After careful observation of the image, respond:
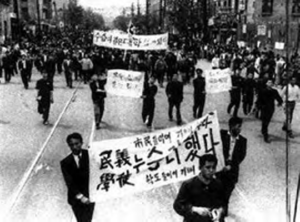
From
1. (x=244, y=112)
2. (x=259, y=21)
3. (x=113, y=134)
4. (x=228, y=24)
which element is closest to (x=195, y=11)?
(x=228, y=24)

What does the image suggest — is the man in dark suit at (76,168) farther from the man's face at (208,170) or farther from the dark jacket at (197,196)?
the man's face at (208,170)

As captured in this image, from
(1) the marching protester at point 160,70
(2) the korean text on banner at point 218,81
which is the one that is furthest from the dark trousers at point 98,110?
(1) the marching protester at point 160,70

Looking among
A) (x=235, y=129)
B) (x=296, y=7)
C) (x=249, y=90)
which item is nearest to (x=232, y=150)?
Answer: (x=235, y=129)

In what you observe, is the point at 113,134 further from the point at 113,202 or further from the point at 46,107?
the point at 113,202

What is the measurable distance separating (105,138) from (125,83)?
2.79 meters

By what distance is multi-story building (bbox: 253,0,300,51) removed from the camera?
40.9m

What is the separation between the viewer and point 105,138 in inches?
518

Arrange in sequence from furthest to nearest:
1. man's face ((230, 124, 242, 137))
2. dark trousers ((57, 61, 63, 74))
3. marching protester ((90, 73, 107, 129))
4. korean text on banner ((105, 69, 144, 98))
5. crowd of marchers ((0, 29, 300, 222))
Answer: dark trousers ((57, 61, 63, 74)) < korean text on banner ((105, 69, 144, 98)) < marching protester ((90, 73, 107, 129)) < man's face ((230, 124, 242, 137)) < crowd of marchers ((0, 29, 300, 222))

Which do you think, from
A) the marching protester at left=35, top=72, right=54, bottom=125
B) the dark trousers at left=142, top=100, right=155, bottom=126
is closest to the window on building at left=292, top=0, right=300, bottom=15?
the dark trousers at left=142, top=100, right=155, bottom=126

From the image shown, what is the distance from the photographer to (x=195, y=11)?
2254 inches

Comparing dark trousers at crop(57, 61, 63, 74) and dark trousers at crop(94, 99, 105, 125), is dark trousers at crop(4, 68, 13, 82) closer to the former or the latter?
dark trousers at crop(57, 61, 63, 74)

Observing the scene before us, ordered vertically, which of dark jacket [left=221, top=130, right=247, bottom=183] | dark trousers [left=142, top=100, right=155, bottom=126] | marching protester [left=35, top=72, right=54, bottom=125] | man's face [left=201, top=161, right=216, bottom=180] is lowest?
dark trousers [left=142, top=100, right=155, bottom=126]

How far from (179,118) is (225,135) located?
8334 mm

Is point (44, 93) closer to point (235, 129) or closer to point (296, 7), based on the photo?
point (235, 129)
